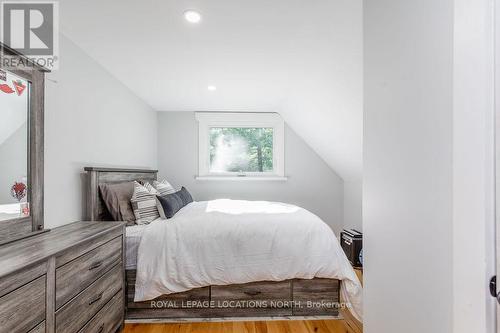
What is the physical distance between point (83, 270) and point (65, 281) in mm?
154

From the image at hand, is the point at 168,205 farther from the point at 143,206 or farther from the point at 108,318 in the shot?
the point at 108,318

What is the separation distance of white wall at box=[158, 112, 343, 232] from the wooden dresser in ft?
7.62

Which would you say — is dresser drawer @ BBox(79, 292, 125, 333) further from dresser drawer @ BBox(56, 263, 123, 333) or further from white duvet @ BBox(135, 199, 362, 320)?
white duvet @ BBox(135, 199, 362, 320)

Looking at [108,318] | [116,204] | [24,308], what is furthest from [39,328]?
[116,204]

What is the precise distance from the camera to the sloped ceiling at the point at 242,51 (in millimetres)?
1673

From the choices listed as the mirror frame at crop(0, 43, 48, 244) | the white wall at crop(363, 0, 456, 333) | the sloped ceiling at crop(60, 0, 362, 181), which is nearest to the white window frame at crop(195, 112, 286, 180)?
the sloped ceiling at crop(60, 0, 362, 181)

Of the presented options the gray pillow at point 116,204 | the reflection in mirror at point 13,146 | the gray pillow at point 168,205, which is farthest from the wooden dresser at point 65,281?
the gray pillow at point 168,205

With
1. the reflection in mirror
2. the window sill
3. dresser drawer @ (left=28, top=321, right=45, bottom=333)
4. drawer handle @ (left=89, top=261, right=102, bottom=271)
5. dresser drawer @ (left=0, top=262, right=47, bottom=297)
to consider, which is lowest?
dresser drawer @ (left=28, top=321, right=45, bottom=333)

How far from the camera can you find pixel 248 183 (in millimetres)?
4344

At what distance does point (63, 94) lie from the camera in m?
2.01

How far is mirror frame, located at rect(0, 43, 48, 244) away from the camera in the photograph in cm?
155

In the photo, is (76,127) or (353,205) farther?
(353,205)

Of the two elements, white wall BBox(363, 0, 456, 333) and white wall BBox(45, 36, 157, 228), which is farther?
white wall BBox(45, 36, 157, 228)

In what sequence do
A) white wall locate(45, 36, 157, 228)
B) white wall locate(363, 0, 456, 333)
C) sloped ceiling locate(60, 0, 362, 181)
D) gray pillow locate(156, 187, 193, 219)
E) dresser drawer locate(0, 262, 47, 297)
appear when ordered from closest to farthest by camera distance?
white wall locate(363, 0, 456, 333)
dresser drawer locate(0, 262, 47, 297)
sloped ceiling locate(60, 0, 362, 181)
white wall locate(45, 36, 157, 228)
gray pillow locate(156, 187, 193, 219)
